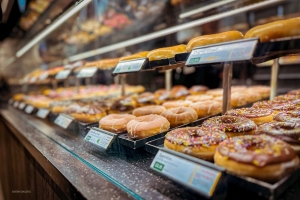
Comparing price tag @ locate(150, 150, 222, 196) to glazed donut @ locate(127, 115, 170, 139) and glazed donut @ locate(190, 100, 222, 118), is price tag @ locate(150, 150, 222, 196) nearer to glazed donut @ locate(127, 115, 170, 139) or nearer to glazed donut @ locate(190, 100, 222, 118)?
glazed donut @ locate(127, 115, 170, 139)

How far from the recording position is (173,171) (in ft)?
2.64

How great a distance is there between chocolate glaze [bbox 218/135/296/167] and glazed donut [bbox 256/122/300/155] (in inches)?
2.9

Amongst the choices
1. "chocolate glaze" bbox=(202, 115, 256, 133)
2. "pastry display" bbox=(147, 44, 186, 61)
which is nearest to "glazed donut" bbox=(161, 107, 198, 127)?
"chocolate glaze" bbox=(202, 115, 256, 133)

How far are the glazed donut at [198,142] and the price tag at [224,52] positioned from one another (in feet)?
1.01

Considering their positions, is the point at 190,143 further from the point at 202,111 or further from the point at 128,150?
the point at 202,111

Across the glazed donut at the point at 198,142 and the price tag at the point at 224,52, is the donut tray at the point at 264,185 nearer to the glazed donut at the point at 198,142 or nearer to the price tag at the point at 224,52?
the glazed donut at the point at 198,142

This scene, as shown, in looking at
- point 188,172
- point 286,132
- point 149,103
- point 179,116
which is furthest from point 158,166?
point 149,103

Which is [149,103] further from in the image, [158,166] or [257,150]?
[257,150]

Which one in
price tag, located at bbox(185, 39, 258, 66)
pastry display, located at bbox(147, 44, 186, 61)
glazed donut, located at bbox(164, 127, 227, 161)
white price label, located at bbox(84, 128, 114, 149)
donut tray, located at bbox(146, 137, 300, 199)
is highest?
pastry display, located at bbox(147, 44, 186, 61)

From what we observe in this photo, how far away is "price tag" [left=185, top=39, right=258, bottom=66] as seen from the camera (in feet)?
2.80

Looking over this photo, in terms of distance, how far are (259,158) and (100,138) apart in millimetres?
835

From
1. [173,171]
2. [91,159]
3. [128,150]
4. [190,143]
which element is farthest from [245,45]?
[91,159]

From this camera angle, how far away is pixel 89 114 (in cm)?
177

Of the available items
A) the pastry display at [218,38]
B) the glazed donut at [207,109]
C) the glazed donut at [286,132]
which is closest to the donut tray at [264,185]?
the glazed donut at [286,132]
